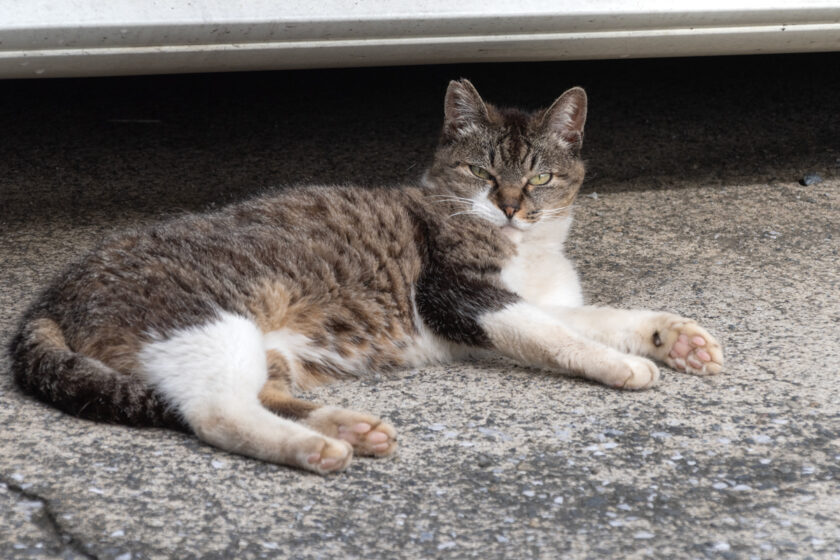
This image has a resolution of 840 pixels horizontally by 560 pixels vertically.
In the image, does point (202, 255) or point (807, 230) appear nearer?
point (202, 255)

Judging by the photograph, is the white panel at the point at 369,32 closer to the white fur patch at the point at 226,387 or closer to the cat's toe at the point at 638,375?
the white fur patch at the point at 226,387

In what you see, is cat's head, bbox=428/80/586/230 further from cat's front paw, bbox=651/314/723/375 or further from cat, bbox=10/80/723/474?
cat's front paw, bbox=651/314/723/375

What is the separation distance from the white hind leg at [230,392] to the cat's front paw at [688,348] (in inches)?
43.4

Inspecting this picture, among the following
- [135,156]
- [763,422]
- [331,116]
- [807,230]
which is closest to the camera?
[763,422]

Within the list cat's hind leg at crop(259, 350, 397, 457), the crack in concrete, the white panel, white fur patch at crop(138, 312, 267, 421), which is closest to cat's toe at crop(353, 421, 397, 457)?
cat's hind leg at crop(259, 350, 397, 457)

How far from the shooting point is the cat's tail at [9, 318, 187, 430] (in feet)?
7.82

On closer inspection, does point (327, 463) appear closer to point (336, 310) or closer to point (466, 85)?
point (336, 310)

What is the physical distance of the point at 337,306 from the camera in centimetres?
291

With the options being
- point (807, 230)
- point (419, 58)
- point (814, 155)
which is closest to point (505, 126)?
point (419, 58)

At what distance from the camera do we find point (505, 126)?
3.40m

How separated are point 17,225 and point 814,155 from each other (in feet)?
12.3

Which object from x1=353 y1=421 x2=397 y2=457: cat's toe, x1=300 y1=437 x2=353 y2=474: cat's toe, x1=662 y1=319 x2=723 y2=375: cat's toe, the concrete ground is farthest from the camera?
x1=662 y1=319 x2=723 y2=375: cat's toe

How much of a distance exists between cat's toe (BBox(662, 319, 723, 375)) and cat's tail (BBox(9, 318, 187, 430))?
55.5 inches

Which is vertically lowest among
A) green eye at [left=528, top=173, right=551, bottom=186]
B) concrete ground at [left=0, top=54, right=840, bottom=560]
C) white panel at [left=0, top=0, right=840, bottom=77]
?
concrete ground at [left=0, top=54, right=840, bottom=560]
